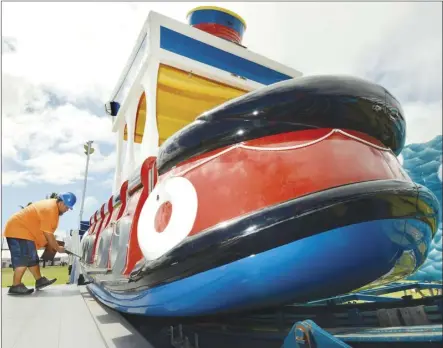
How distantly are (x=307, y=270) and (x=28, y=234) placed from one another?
130 inches

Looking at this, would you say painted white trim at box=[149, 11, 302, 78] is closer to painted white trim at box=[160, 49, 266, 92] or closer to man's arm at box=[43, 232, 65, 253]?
painted white trim at box=[160, 49, 266, 92]

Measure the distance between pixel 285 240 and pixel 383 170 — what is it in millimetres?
452

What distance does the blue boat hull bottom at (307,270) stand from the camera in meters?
1.05

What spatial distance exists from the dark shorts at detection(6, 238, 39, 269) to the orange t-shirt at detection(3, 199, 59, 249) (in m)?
0.05

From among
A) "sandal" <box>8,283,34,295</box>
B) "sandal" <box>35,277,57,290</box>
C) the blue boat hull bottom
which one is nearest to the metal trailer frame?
the blue boat hull bottom

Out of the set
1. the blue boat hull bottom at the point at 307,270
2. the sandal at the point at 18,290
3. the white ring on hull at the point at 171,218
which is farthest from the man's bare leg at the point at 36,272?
the blue boat hull bottom at the point at 307,270

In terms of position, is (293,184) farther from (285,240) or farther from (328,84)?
(328,84)

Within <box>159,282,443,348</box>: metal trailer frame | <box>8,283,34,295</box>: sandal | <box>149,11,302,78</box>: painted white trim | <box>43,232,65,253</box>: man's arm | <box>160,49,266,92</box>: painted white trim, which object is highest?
<box>149,11,302,78</box>: painted white trim

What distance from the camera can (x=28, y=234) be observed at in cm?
349

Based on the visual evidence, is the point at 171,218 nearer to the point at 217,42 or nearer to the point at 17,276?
the point at 217,42

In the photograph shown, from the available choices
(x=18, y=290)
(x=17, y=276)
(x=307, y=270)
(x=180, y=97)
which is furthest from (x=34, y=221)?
(x=307, y=270)

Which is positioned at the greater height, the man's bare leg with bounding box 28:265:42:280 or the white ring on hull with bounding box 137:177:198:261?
the white ring on hull with bounding box 137:177:198:261

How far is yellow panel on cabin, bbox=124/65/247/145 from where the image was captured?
9.16 feet

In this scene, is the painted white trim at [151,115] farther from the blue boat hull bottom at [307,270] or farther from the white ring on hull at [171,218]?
the blue boat hull bottom at [307,270]
